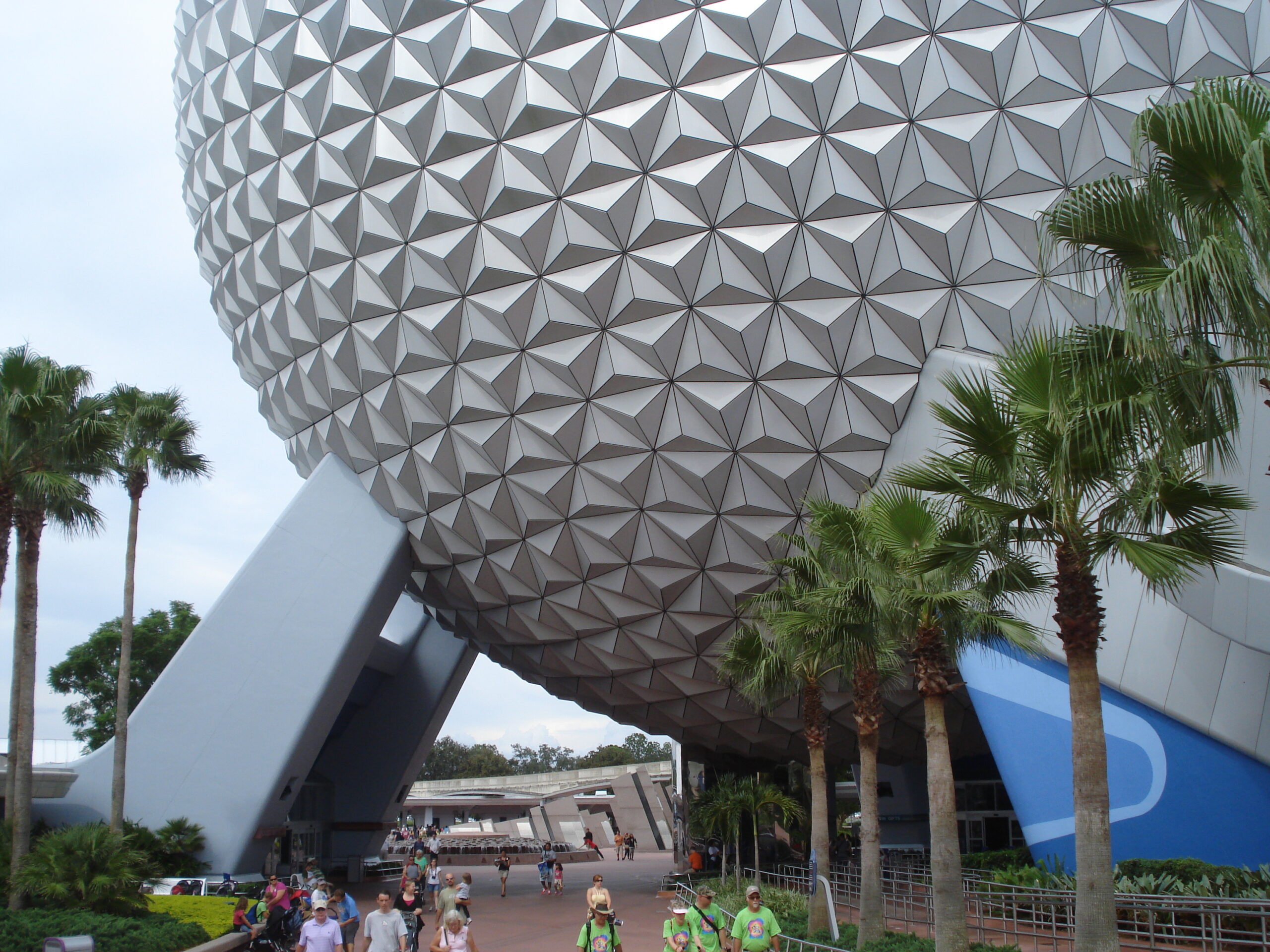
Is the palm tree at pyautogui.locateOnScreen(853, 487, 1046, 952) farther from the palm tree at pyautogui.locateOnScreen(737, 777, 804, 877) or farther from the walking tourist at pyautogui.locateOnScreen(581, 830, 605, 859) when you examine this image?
the walking tourist at pyautogui.locateOnScreen(581, 830, 605, 859)

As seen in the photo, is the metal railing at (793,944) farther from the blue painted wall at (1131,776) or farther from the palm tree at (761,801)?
the blue painted wall at (1131,776)

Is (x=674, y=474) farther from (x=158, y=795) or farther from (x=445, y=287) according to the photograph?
(x=158, y=795)

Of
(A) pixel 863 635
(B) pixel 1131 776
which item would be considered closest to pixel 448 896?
(A) pixel 863 635

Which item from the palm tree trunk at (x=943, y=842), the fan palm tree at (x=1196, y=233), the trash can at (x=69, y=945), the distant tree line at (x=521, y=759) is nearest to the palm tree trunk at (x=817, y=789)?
the palm tree trunk at (x=943, y=842)

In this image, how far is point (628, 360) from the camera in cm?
1769

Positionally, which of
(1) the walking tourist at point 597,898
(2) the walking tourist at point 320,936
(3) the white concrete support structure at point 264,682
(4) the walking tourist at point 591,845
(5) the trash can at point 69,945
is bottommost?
(4) the walking tourist at point 591,845

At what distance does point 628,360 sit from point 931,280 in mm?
5471

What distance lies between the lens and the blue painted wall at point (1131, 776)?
40.3ft

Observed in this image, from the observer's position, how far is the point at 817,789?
12875mm

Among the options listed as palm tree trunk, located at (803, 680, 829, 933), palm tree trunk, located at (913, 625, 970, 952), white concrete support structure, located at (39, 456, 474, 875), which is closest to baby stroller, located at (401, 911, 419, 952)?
palm tree trunk, located at (803, 680, 829, 933)

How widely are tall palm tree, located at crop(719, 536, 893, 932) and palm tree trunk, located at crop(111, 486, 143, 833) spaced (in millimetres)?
10503

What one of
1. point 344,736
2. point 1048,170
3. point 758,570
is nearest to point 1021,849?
point 758,570

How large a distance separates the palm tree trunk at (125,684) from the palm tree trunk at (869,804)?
40.0 ft

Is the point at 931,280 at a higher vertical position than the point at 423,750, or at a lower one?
higher
